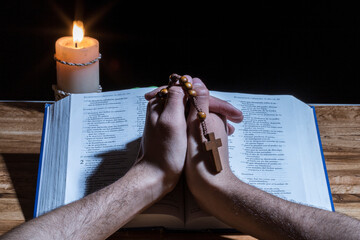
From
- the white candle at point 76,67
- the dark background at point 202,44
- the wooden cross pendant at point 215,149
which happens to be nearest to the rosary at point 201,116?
the wooden cross pendant at point 215,149

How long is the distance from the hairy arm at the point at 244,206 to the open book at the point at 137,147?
0.14 ft

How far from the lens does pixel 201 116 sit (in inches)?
32.3

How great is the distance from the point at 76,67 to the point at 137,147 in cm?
27

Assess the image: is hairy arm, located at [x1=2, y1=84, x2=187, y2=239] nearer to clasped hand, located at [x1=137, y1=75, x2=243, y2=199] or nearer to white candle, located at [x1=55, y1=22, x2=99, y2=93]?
clasped hand, located at [x1=137, y1=75, x2=243, y2=199]

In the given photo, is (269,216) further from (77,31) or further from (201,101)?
(77,31)

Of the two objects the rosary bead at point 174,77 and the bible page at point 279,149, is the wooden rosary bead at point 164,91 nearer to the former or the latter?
the rosary bead at point 174,77

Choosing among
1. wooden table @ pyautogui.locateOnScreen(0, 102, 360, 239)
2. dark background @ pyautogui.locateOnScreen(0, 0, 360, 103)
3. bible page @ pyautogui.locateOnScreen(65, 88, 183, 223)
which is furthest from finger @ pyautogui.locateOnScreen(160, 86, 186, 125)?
dark background @ pyautogui.locateOnScreen(0, 0, 360, 103)

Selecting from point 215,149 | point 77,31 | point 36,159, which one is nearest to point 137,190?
point 215,149

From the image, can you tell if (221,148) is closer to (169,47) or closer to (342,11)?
(169,47)

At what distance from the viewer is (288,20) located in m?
1.44

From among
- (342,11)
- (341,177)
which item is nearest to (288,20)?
(342,11)

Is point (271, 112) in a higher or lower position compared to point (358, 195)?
higher

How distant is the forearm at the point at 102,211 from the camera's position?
0.66 metres

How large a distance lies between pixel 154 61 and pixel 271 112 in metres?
0.64
